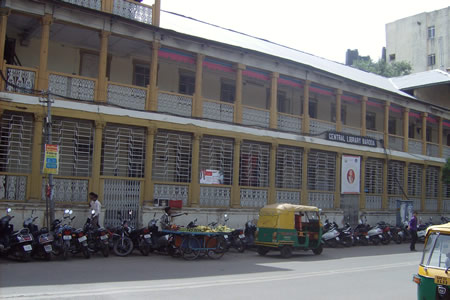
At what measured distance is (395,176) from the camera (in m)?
26.8

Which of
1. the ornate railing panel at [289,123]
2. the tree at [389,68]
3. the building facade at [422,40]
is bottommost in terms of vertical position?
the ornate railing panel at [289,123]

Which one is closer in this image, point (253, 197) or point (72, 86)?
point (72, 86)

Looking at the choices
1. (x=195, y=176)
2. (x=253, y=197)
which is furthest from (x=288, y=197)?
(x=195, y=176)

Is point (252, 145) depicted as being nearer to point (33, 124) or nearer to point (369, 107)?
point (33, 124)

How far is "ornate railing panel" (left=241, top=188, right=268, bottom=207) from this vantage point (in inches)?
761

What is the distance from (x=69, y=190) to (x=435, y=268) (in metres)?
11.7

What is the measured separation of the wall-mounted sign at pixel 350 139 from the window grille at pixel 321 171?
79 cm

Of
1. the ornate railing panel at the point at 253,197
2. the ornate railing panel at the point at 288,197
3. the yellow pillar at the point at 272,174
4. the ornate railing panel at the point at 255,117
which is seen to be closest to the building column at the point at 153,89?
the ornate railing panel at the point at 255,117

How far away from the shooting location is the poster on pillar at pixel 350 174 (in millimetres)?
23500

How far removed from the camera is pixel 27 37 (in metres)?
16.6

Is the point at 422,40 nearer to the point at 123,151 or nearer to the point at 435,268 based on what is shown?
the point at 123,151

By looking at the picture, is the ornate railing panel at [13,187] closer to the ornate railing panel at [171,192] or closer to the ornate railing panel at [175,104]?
the ornate railing panel at [171,192]

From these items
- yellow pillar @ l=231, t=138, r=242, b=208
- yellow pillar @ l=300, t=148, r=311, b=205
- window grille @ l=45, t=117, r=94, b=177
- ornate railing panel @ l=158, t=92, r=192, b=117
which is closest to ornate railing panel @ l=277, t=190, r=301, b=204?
yellow pillar @ l=300, t=148, r=311, b=205

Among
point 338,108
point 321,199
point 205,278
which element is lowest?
point 205,278
